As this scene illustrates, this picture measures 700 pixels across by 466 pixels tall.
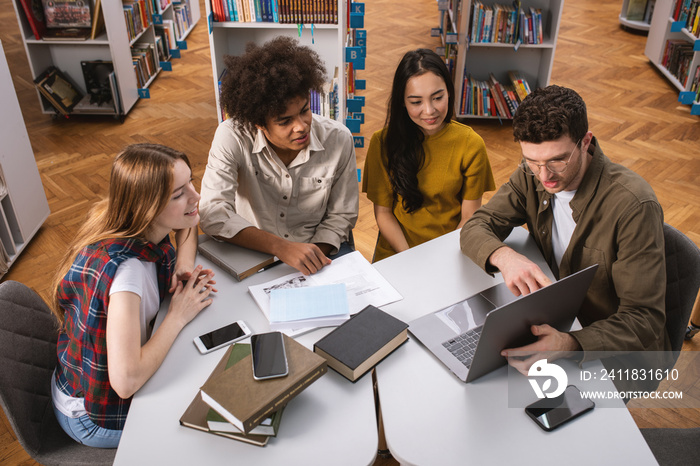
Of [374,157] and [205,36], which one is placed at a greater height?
[374,157]

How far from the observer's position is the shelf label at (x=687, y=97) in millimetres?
4130

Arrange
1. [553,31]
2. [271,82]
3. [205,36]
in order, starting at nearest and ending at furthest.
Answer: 1. [271,82]
2. [553,31]
3. [205,36]

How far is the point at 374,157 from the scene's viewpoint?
2092 millimetres

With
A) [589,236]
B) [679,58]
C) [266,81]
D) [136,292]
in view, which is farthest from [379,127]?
[136,292]

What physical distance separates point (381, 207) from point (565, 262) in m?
0.74

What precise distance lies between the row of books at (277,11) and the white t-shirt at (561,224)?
1878mm

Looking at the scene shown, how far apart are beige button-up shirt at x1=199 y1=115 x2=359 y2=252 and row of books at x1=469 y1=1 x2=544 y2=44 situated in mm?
2455

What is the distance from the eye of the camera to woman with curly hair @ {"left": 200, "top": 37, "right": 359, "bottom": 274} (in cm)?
182

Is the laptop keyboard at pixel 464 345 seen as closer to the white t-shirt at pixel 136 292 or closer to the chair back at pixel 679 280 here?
the chair back at pixel 679 280

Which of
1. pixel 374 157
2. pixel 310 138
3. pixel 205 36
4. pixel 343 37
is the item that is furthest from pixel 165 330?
pixel 205 36

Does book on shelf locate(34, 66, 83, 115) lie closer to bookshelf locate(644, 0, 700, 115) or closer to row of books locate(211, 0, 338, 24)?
row of books locate(211, 0, 338, 24)

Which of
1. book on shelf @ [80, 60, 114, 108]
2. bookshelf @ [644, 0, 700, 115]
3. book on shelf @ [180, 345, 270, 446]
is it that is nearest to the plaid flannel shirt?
book on shelf @ [180, 345, 270, 446]

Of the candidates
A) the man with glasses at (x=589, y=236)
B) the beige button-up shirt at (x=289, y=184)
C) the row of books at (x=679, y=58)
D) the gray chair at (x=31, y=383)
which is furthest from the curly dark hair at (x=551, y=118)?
the row of books at (x=679, y=58)

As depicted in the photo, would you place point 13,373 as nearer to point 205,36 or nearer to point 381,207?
point 381,207
